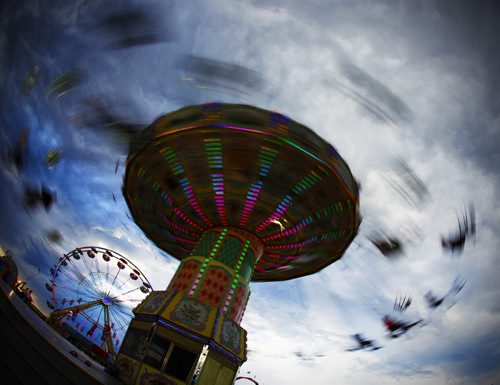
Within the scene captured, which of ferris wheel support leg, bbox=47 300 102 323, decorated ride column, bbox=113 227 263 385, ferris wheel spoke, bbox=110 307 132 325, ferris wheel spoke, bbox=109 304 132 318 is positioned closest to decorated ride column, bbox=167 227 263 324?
decorated ride column, bbox=113 227 263 385

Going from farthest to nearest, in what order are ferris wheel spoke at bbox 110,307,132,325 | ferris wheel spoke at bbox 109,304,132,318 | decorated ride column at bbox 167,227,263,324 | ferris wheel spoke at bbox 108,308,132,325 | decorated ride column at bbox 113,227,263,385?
ferris wheel spoke at bbox 110,307,132,325
ferris wheel spoke at bbox 108,308,132,325
ferris wheel spoke at bbox 109,304,132,318
decorated ride column at bbox 167,227,263,324
decorated ride column at bbox 113,227,263,385

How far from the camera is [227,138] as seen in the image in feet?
30.1

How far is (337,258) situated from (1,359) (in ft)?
35.3

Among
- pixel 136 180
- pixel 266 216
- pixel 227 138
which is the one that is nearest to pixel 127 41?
pixel 227 138

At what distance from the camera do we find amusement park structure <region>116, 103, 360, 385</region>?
28.0ft

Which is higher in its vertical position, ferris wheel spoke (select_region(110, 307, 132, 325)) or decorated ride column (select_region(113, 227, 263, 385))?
ferris wheel spoke (select_region(110, 307, 132, 325))

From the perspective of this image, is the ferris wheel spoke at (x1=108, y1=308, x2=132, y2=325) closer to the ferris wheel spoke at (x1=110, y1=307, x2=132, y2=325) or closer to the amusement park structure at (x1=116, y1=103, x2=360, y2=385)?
the ferris wheel spoke at (x1=110, y1=307, x2=132, y2=325)

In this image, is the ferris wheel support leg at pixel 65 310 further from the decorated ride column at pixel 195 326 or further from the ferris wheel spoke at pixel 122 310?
the decorated ride column at pixel 195 326

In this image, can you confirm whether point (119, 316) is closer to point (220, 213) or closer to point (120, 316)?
point (120, 316)

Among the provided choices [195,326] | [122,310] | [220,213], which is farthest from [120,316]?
[195,326]

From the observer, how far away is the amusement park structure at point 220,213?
8.55 metres

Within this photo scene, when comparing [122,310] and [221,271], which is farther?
[122,310]

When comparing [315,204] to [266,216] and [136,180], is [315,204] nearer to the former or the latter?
[266,216]

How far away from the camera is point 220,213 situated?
11531 millimetres
